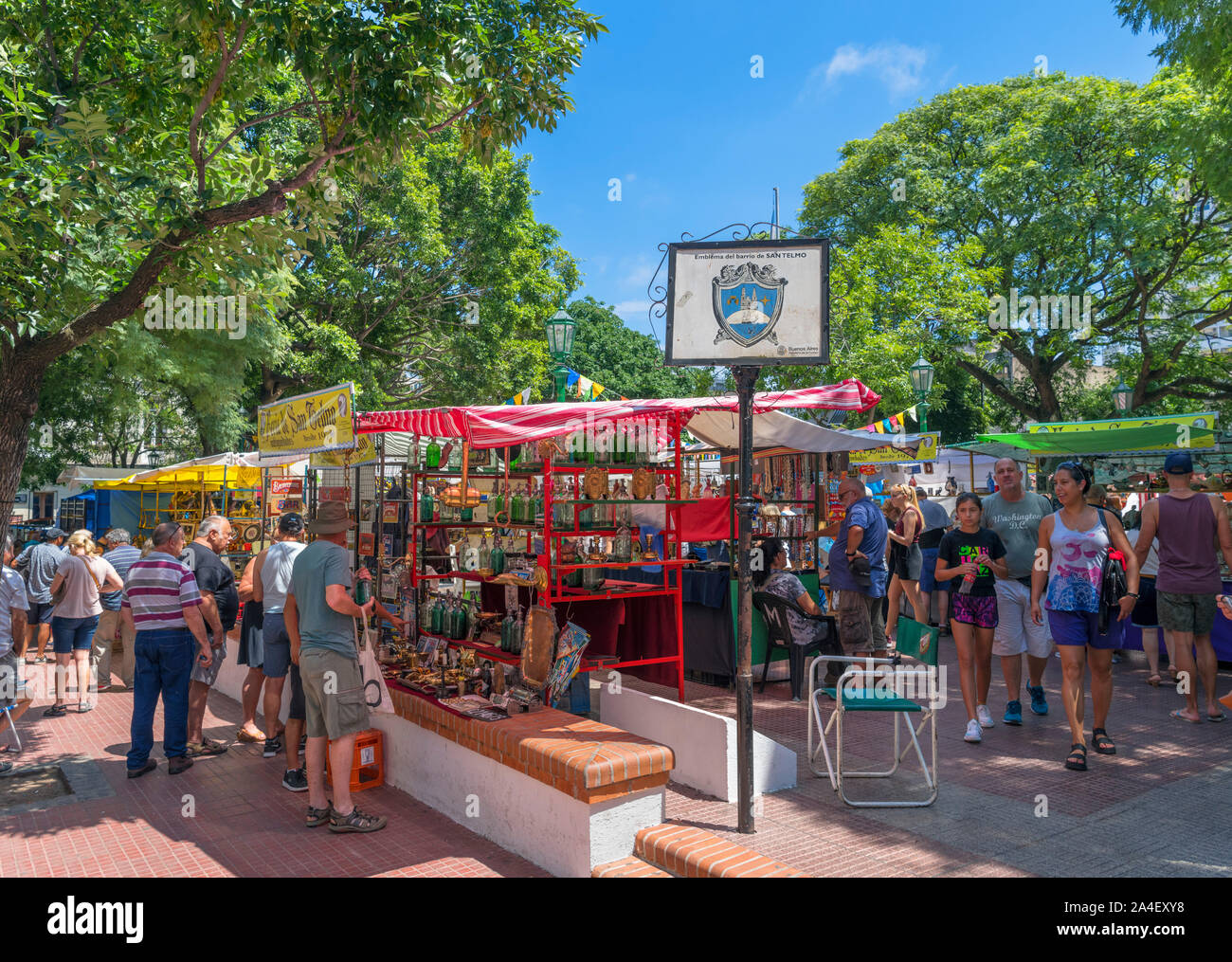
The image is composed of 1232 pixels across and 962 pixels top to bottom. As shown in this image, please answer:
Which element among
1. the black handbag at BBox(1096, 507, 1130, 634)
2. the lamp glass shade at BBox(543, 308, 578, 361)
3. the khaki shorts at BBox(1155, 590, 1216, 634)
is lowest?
the khaki shorts at BBox(1155, 590, 1216, 634)

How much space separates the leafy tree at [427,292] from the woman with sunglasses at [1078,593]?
17.3 meters

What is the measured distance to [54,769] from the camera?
6035 millimetres

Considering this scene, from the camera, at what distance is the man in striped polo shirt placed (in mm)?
5699

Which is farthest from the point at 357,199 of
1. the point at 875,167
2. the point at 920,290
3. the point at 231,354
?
the point at 875,167

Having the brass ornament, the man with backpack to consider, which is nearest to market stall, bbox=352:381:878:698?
the brass ornament

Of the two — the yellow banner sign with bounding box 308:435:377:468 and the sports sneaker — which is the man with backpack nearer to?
the sports sneaker

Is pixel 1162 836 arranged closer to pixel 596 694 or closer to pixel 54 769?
pixel 596 694

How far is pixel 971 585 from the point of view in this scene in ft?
19.8

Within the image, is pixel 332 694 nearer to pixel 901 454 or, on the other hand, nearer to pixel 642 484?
pixel 642 484

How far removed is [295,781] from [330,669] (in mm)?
1330

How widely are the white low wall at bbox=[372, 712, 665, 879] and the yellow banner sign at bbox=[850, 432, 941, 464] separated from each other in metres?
7.20

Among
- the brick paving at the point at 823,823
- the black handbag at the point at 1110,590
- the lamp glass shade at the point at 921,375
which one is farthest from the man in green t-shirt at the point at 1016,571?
the lamp glass shade at the point at 921,375

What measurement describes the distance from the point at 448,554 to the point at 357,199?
16.3 meters
